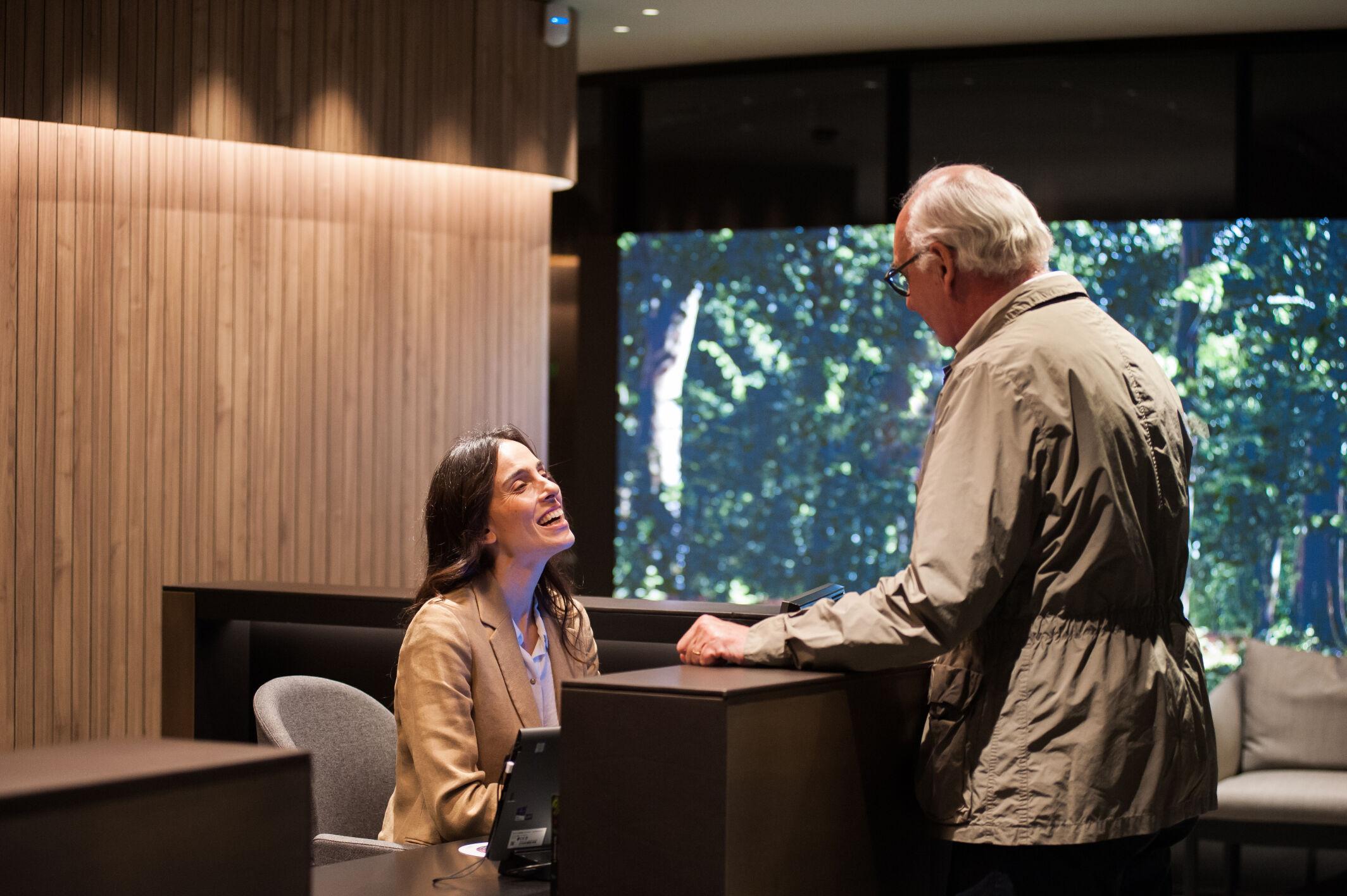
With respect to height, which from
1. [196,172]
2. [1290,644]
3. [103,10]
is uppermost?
[103,10]

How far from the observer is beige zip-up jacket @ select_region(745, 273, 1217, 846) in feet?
5.73

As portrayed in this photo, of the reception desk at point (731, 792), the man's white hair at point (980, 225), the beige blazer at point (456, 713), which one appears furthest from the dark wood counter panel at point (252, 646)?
the man's white hair at point (980, 225)

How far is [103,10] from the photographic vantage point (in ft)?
16.9

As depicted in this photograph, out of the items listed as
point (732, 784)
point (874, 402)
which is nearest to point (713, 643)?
point (732, 784)

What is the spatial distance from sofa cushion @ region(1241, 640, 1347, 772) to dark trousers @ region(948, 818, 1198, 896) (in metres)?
3.85

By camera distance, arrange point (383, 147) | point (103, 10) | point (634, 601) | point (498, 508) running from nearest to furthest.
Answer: point (498, 508), point (634, 601), point (103, 10), point (383, 147)

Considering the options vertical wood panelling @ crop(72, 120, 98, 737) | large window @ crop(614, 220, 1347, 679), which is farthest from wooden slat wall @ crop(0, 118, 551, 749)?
large window @ crop(614, 220, 1347, 679)

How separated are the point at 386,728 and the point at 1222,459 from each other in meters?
4.53

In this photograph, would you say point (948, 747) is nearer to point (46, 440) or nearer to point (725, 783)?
point (725, 783)

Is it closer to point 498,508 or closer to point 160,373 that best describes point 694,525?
point 160,373

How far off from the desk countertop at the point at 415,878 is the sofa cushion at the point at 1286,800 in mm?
3273

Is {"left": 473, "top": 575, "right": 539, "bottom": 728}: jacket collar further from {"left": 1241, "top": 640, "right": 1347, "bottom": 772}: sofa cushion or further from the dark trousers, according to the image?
{"left": 1241, "top": 640, "right": 1347, "bottom": 772}: sofa cushion

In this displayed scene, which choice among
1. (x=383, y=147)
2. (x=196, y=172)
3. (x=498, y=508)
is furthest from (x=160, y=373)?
(x=498, y=508)

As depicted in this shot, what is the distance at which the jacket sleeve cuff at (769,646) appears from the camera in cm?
185
